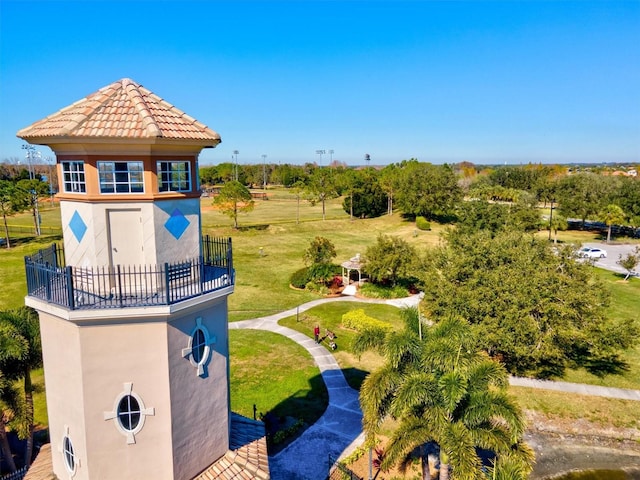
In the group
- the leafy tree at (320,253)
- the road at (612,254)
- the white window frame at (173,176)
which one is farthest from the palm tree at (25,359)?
the road at (612,254)

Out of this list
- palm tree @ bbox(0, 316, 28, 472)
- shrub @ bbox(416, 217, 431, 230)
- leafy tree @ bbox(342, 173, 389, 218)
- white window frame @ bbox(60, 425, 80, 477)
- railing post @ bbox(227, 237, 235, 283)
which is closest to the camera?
white window frame @ bbox(60, 425, 80, 477)

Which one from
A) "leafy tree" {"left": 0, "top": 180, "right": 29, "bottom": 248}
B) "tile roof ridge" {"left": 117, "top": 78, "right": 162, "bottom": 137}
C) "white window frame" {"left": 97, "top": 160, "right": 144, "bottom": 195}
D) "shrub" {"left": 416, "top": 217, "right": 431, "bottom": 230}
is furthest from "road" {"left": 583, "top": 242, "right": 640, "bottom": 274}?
"leafy tree" {"left": 0, "top": 180, "right": 29, "bottom": 248}

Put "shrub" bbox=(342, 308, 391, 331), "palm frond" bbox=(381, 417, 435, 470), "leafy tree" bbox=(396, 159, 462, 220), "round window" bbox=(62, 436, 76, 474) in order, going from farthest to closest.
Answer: "leafy tree" bbox=(396, 159, 462, 220)
"shrub" bbox=(342, 308, 391, 331)
"palm frond" bbox=(381, 417, 435, 470)
"round window" bbox=(62, 436, 76, 474)

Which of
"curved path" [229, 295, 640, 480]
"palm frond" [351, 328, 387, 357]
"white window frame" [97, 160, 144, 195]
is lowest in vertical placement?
"curved path" [229, 295, 640, 480]

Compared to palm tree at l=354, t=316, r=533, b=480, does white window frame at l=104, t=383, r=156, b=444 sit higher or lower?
higher

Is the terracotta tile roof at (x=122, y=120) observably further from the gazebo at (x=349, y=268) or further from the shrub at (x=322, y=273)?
the gazebo at (x=349, y=268)

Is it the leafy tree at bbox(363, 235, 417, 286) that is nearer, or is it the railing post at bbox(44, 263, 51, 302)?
the railing post at bbox(44, 263, 51, 302)

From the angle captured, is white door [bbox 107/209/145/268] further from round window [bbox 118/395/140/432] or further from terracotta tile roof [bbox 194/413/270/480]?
terracotta tile roof [bbox 194/413/270/480]

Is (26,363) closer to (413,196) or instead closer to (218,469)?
(218,469)
